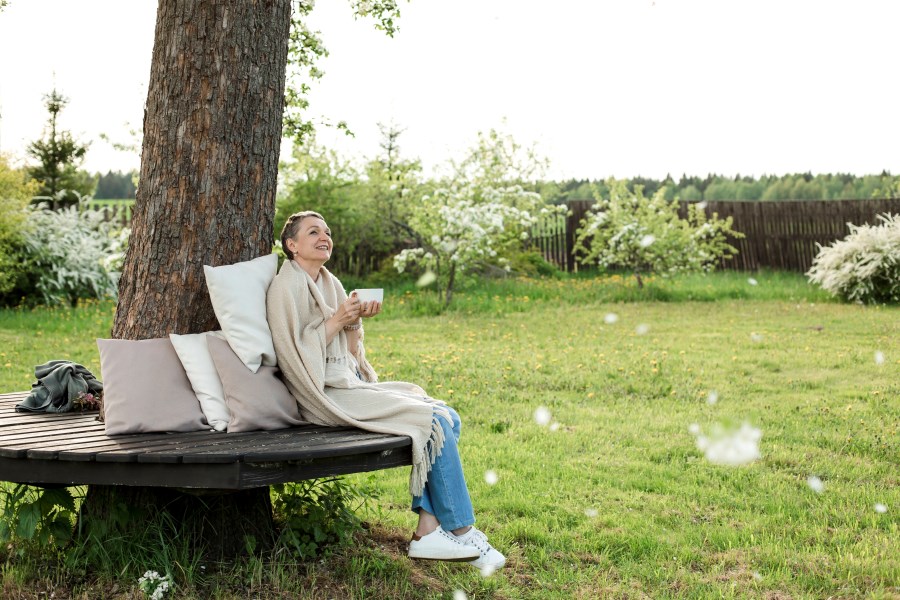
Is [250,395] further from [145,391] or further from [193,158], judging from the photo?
[193,158]

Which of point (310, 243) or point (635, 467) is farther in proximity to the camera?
point (635, 467)

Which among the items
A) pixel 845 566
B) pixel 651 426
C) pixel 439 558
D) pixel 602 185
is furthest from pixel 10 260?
pixel 602 185

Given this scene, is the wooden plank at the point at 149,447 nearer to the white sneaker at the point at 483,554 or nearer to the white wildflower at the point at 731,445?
the white sneaker at the point at 483,554

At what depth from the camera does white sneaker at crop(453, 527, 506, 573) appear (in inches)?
139

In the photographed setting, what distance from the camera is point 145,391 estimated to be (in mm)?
3381

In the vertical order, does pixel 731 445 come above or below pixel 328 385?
below

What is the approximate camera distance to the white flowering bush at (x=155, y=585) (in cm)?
311

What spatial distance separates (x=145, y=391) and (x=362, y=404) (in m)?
0.80

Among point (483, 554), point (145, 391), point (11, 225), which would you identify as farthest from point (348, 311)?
point (11, 225)

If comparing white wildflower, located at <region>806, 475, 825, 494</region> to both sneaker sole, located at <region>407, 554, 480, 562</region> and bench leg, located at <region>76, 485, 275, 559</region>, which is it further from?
bench leg, located at <region>76, 485, 275, 559</region>

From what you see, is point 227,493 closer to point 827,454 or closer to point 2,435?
point 2,435

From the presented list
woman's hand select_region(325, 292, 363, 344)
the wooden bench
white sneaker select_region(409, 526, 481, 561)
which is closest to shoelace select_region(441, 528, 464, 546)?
white sneaker select_region(409, 526, 481, 561)

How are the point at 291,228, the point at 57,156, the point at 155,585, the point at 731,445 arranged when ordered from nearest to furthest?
the point at 155,585 < the point at 291,228 < the point at 731,445 < the point at 57,156

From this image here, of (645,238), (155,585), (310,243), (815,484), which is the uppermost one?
(645,238)
